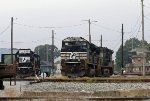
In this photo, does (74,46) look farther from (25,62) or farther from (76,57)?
(25,62)

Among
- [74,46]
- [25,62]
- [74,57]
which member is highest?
[74,46]

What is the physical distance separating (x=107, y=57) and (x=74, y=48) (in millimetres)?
12358

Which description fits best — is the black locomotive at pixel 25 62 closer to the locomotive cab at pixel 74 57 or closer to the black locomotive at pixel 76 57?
the black locomotive at pixel 76 57

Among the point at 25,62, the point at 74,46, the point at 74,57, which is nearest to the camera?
the point at 74,57

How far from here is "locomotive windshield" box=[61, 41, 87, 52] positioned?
1380 inches

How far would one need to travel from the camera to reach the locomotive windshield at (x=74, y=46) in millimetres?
35062

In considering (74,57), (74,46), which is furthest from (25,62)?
(74,57)

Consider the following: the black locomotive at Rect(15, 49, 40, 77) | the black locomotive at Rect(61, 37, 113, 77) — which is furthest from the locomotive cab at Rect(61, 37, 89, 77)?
the black locomotive at Rect(15, 49, 40, 77)

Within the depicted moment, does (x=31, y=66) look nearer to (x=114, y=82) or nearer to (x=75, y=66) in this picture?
(x=75, y=66)

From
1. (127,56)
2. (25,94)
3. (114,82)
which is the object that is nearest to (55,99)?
(25,94)

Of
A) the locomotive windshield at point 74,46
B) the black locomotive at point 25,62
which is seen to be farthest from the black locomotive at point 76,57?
the black locomotive at point 25,62

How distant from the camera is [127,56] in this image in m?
153

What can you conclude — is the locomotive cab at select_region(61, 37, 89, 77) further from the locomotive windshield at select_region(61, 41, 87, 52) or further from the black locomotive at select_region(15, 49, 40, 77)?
the black locomotive at select_region(15, 49, 40, 77)

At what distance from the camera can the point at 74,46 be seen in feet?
116
